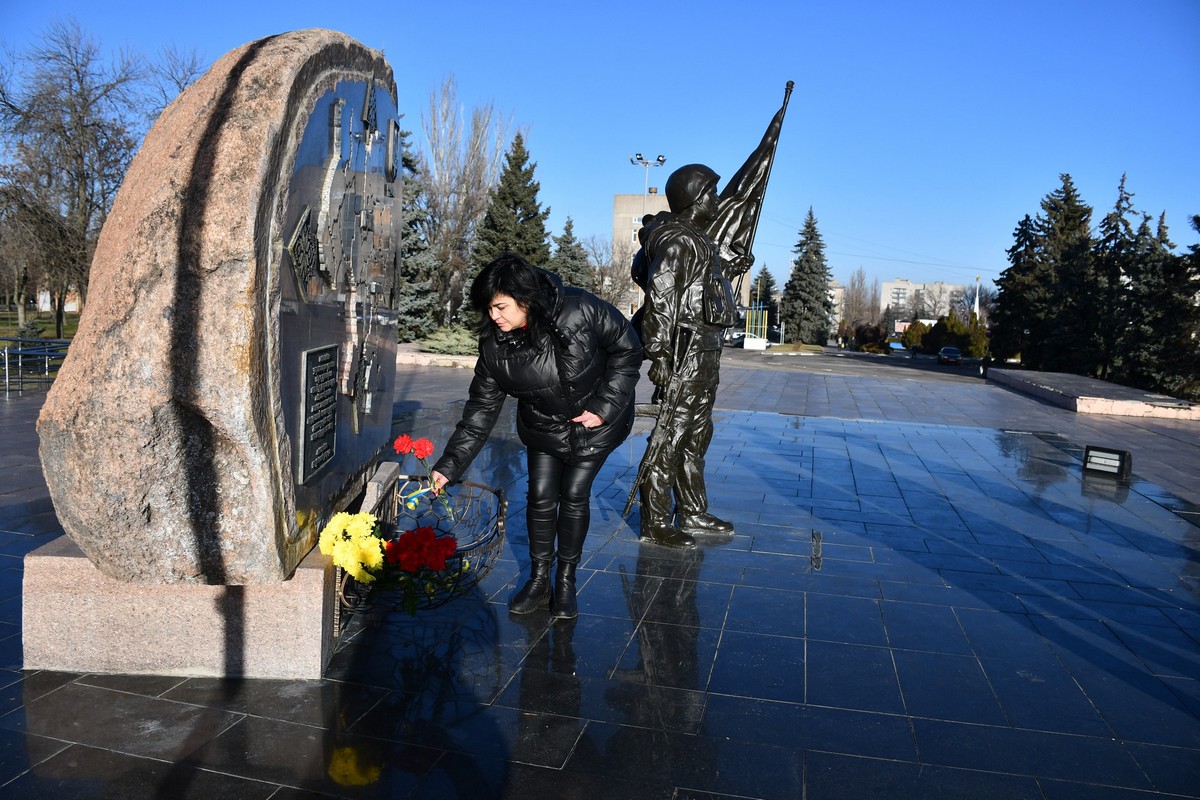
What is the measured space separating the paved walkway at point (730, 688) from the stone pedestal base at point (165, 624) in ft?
0.28

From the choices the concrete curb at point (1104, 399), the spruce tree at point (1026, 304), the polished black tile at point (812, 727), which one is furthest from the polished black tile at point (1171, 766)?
the spruce tree at point (1026, 304)

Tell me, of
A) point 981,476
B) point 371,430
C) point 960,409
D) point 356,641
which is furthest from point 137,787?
point 960,409

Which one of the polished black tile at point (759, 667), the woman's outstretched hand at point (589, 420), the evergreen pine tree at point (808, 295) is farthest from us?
the evergreen pine tree at point (808, 295)

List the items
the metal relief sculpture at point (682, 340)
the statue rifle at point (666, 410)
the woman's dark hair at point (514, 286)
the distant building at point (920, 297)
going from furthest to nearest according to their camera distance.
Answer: the distant building at point (920, 297), the statue rifle at point (666, 410), the metal relief sculpture at point (682, 340), the woman's dark hair at point (514, 286)

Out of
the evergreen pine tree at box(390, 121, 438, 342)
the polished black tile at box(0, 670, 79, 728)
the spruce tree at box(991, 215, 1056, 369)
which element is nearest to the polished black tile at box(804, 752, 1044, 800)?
the polished black tile at box(0, 670, 79, 728)

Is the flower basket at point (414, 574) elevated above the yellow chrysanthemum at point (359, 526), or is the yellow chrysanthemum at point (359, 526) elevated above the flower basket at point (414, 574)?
the yellow chrysanthemum at point (359, 526)

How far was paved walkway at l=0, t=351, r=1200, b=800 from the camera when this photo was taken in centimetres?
288

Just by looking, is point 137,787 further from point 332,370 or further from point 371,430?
point 371,430

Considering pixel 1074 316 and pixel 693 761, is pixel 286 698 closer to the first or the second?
pixel 693 761

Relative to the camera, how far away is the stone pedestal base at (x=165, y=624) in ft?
11.1

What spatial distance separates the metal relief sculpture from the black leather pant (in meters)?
1.40

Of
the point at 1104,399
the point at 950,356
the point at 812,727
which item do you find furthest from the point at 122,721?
the point at 950,356

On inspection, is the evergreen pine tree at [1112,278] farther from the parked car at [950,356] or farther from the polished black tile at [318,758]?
the polished black tile at [318,758]

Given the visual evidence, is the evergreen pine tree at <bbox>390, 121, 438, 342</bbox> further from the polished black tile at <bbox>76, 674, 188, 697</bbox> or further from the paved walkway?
the polished black tile at <bbox>76, 674, 188, 697</bbox>
